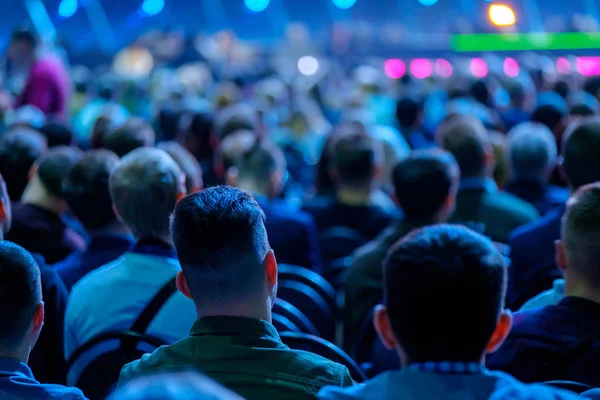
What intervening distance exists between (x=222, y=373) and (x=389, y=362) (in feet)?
3.35

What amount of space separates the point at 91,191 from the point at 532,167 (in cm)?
256

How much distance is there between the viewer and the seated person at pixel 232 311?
1.83 meters

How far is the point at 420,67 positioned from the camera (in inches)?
656

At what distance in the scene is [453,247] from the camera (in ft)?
5.30

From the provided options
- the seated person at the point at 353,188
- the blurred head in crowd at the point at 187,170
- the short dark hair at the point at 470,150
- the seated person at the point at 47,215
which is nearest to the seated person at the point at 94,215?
the seated person at the point at 47,215

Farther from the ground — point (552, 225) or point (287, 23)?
point (287, 23)

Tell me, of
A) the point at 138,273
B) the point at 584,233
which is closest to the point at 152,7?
the point at 138,273

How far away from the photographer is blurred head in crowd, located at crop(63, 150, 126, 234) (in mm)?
3332

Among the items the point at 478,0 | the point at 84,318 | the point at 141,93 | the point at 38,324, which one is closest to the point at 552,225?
the point at 84,318

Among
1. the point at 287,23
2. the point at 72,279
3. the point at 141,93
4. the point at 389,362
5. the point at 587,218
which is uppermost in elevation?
the point at 287,23

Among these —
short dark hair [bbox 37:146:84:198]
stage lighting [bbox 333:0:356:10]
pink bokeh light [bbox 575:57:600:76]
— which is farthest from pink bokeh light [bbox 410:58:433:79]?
short dark hair [bbox 37:146:84:198]

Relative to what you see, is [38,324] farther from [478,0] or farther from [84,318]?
[478,0]

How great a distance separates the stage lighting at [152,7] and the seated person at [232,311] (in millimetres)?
15658

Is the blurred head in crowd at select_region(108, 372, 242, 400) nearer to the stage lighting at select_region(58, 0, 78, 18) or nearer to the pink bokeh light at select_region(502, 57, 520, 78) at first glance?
the stage lighting at select_region(58, 0, 78, 18)
